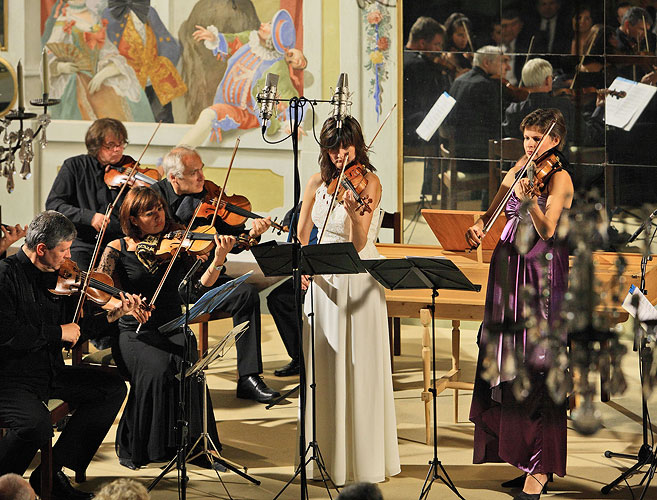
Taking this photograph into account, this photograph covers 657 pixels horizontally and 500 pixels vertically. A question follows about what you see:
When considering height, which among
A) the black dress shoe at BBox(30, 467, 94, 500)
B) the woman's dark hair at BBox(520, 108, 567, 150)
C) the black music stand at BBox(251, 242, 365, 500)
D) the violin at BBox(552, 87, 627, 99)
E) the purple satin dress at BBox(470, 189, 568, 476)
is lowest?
the black dress shoe at BBox(30, 467, 94, 500)

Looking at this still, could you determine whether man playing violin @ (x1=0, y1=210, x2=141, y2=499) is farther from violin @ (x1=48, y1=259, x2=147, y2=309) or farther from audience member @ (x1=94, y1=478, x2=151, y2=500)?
audience member @ (x1=94, y1=478, x2=151, y2=500)

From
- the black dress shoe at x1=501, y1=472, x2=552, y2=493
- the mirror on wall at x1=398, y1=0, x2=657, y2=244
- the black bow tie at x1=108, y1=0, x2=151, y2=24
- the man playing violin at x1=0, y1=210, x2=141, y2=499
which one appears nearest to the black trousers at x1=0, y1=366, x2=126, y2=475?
the man playing violin at x1=0, y1=210, x2=141, y2=499

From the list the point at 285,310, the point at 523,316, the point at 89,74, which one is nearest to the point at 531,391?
Result: the point at 523,316

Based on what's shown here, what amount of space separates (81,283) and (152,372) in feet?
1.96

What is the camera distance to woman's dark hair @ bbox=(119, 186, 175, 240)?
492 cm

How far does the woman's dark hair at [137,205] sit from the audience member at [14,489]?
2.26 m

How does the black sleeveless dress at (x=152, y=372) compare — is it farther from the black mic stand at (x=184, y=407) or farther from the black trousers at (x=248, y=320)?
the black trousers at (x=248, y=320)

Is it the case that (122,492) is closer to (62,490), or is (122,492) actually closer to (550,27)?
(62,490)

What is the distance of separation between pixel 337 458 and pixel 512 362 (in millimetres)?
2365

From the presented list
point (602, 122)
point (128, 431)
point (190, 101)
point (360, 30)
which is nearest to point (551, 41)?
point (602, 122)

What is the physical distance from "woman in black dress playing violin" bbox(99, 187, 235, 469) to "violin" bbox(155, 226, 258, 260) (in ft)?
0.12

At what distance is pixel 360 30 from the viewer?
8.20 metres

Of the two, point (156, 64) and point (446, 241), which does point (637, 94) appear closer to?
point (446, 241)

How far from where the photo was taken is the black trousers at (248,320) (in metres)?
6.14
